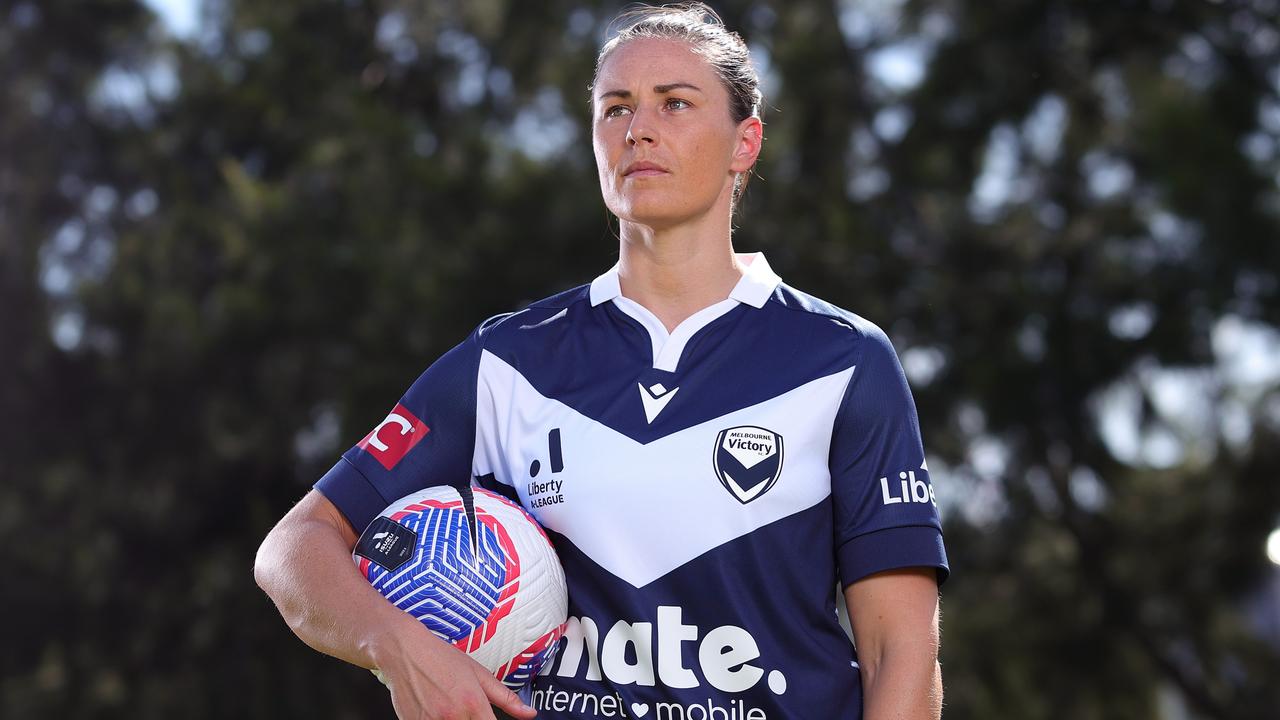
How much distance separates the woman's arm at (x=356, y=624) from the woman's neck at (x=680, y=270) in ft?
2.30

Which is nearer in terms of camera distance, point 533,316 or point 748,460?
point 748,460

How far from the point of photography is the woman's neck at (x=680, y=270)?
101 inches

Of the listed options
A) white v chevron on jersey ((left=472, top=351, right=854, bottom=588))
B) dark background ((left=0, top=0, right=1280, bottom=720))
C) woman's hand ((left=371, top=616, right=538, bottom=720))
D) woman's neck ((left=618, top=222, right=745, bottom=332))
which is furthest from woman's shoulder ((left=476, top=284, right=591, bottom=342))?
dark background ((left=0, top=0, right=1280, bottom=720))

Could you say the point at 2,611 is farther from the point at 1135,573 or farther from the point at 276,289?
the point at 1135,573

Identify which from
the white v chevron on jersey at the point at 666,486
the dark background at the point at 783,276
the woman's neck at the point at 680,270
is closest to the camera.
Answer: the white v chevron on jersey at the point at 666,486

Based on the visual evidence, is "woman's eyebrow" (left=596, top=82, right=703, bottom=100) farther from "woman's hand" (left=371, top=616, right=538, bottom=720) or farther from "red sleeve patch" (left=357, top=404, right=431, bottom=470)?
"woman's hand" (left=371, top=616, right=538, bottom=720)

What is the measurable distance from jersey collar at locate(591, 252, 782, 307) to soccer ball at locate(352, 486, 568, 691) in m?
0.50

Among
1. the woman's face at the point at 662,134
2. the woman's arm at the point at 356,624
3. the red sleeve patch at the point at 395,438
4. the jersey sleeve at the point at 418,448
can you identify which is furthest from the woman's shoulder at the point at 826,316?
the woman's arm at the point at 356,624

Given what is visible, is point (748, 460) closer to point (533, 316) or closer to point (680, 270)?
point (680, 270)

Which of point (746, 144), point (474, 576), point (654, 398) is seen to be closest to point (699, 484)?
point (654, 398)

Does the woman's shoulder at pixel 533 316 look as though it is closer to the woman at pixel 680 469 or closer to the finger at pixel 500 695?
the woman at pixel 680 469

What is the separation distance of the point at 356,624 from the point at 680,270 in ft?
2.89

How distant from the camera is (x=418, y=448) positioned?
2.54 metres

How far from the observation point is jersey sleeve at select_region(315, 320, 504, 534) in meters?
2.49
